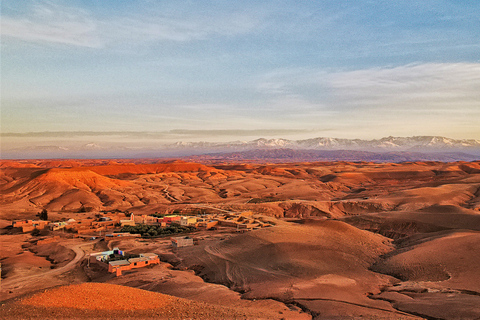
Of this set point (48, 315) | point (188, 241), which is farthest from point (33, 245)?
point (48, 315)

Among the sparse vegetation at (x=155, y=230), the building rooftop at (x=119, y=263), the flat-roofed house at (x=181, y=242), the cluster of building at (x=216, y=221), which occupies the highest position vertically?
the building rooftop at (x=119, y=263)

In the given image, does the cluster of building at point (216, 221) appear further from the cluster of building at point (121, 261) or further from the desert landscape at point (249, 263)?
the cluster of building at point (121, 261)

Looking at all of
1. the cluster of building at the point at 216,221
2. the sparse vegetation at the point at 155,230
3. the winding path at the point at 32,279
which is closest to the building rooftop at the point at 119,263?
the winding path at the point at 32,279

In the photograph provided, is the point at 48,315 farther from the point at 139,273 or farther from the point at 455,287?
the point at 455,287

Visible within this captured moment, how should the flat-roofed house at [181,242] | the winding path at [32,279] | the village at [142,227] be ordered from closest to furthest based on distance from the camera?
1. the winding path at [32,279]
2. the flat-roofed house at [181,242]
3. the village at [142,227]

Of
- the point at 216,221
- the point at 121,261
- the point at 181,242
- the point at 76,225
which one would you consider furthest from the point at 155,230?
the point at 121,261

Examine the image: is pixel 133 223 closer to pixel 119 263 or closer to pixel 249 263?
pixel 119 263

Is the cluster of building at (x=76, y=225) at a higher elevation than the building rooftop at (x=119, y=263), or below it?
below

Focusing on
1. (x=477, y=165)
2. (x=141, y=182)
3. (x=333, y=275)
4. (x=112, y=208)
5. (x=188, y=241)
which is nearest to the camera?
(x=333, y=275)
